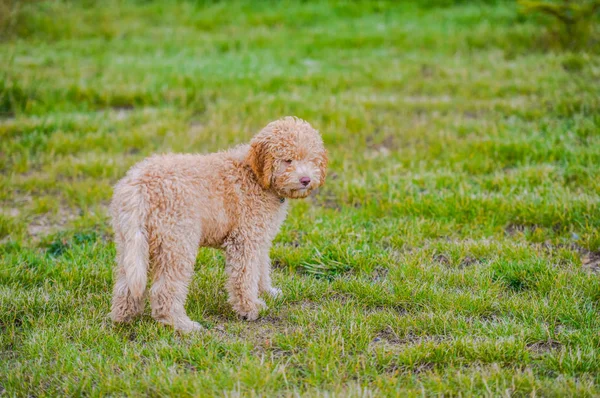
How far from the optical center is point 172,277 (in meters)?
4.46

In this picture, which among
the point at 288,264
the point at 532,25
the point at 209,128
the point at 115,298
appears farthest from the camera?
the point at 532,25

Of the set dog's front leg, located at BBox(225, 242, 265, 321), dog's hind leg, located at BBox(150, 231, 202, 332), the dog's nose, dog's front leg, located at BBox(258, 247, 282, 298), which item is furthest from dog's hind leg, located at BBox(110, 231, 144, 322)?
the dog's nose

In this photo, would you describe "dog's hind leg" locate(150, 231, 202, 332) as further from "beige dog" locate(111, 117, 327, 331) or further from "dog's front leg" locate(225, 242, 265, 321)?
"dog's front leg" locate(225, 242, 265, 321)

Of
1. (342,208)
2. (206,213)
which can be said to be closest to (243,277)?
(206,213)

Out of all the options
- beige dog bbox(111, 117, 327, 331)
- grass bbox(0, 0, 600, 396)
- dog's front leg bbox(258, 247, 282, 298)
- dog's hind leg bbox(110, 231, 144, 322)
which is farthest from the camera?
dog's front leg bbox(258, 247, 282, 298)

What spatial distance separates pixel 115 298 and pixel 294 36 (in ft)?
32.9

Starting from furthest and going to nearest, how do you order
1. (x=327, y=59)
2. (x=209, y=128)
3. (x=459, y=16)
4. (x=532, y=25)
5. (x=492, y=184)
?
(x=459, y=16) → (x=532, y=25) → (x=327, y=59) → (x=209, y=128) → (x=492, y=184)

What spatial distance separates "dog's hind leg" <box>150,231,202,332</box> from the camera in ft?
14.5

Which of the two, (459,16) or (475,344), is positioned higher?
(459,16)

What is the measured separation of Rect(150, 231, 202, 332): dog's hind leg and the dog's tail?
149 millimetres

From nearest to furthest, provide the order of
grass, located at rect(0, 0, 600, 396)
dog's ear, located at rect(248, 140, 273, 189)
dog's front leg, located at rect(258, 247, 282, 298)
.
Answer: grass, located at rect(0, 0, 600, 396) < dog's ear, located at rect(248, 140, 273, 189) < dog's front leg, located at rect(258, 247, 282, 298)

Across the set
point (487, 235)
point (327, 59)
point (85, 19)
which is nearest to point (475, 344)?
point (487, 235)

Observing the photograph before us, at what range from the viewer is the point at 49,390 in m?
3.96

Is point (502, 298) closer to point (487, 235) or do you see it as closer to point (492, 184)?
point (487, 235)
